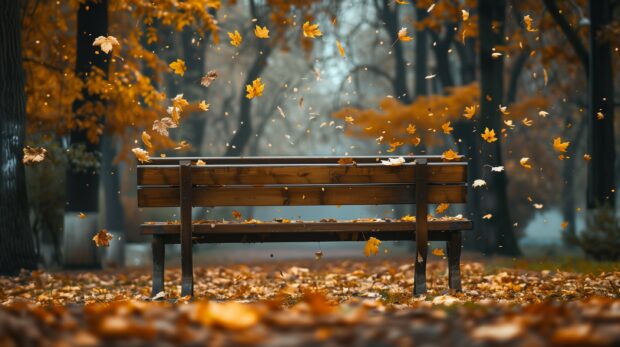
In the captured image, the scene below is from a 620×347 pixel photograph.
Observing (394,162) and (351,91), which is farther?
(351,91)

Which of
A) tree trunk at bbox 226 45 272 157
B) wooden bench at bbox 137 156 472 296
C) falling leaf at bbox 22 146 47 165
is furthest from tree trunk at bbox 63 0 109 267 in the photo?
tree trunk at bbox 226 45 272 157

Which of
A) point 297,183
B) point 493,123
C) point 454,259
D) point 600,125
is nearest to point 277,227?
point 297,183

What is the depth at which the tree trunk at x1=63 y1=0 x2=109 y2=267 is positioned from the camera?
14250 mm

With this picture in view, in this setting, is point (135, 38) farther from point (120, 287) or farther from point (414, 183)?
point (414, 183)

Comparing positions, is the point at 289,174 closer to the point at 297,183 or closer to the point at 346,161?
the point at 297,183

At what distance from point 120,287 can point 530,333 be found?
22.8 feet

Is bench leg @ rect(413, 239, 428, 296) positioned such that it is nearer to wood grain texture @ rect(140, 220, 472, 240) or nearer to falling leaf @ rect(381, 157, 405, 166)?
wood grain texture @ rect(140, 220, 472, 240)

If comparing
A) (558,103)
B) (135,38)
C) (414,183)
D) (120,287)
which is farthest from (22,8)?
(558,103)

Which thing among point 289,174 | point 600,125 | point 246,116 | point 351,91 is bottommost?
point 289,174

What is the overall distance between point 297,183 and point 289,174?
0.10 m

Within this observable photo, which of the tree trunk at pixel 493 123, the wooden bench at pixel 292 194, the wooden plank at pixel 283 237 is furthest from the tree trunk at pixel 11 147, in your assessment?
the tree trunk at pixel 493 123

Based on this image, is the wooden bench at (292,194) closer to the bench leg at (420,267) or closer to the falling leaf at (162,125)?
the bench leg at (420,267)

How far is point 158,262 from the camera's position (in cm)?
770

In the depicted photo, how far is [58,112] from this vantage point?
17.2 metres
